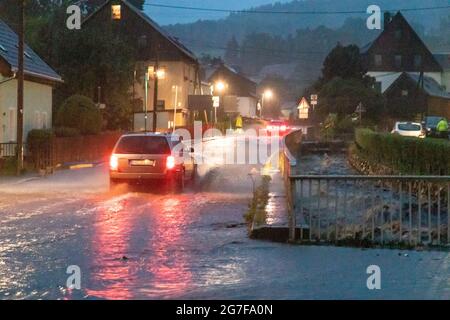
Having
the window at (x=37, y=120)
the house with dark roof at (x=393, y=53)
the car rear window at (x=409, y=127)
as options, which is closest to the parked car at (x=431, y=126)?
the car rear window at (x=409, y=127)

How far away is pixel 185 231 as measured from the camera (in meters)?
12.6

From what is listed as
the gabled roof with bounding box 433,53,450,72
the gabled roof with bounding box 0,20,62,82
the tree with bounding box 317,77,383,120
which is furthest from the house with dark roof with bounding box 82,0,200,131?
the gabled roof with bounding box 433,53,450,72

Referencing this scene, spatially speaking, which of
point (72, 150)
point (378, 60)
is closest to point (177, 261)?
point (72, 150)

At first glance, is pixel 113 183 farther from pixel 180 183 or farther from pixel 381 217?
pixel 381 217

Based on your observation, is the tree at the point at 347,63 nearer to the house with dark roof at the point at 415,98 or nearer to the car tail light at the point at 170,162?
the house with dark roof at the point at 415,98

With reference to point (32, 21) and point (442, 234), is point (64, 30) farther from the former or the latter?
point (442, 234)

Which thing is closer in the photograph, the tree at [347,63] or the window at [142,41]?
the window at [142,41]

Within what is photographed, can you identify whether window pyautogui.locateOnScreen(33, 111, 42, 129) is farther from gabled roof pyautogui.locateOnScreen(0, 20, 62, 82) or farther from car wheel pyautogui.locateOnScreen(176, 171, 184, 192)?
car wheel pyautogui.locateOnScreen(176, 171, 184, 192)

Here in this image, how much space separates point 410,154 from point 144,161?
7937 millimetres

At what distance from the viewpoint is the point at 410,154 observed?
2252 centimetres

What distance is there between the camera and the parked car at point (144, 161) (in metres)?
19.6

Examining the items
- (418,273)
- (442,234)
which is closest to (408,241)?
(442,234)

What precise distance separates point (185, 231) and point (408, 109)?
66303 mm

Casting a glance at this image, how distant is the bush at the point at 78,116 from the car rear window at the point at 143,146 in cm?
1631
